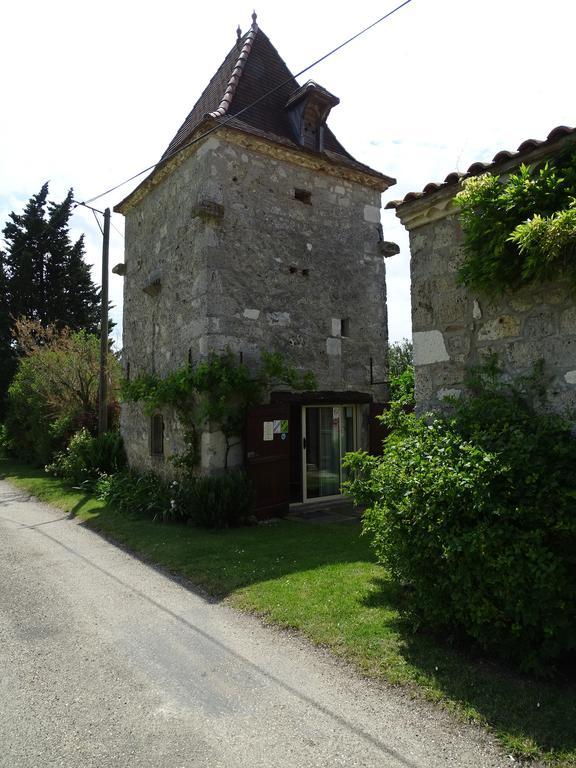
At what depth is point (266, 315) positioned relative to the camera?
8922 millimetres

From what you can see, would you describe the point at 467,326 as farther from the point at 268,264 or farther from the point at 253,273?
the point at 268,264

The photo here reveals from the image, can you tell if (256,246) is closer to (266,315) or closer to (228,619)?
(266,315)

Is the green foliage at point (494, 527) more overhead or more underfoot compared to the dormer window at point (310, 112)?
more underfoot

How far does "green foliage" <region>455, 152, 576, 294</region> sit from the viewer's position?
133 inches

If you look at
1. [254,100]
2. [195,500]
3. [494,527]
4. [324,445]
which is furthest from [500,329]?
[254,100]

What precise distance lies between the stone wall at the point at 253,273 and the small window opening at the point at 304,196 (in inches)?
0.9

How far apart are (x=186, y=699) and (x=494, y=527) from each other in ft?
7.35

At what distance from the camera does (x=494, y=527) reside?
3.05 m

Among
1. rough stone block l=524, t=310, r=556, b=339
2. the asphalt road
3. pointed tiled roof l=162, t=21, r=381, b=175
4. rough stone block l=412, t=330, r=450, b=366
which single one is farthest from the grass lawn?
pointed tiled roof l=162, t=21, r=381, b=175

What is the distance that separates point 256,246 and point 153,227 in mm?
2913

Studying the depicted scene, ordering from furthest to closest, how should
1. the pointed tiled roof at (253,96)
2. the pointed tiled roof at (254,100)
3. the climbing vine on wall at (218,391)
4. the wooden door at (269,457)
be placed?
the pointed tiled roof at (253,96) < the pointed tiled roof at (254,100) < the wooden door at (269,457) < the climbing vine on wall at (218,391)

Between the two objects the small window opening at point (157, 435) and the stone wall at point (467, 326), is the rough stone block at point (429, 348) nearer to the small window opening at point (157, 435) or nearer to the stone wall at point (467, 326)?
the stone wall at point (467, 326)

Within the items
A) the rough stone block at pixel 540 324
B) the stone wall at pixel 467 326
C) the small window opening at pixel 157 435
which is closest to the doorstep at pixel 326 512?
the small window opening at pixel 157 435

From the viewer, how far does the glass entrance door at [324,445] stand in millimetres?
9672
